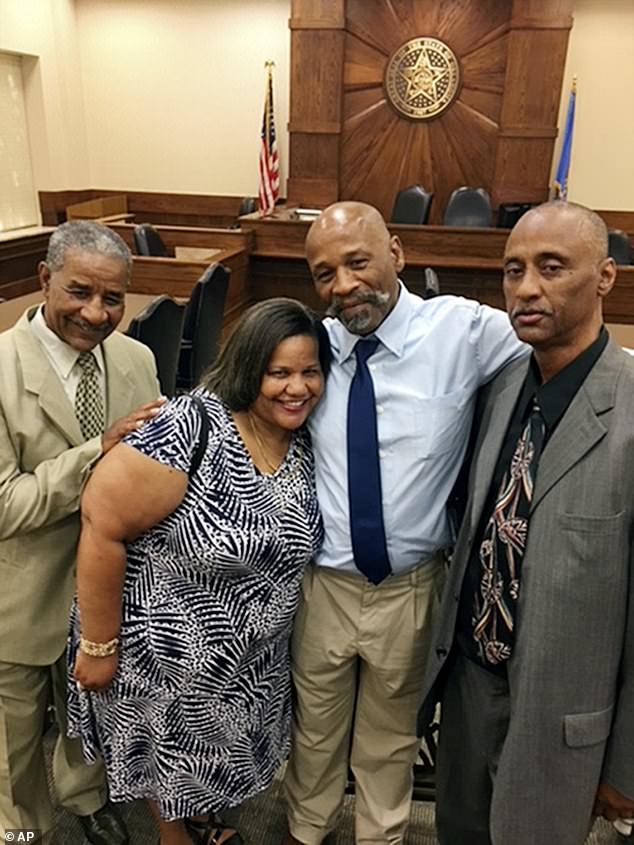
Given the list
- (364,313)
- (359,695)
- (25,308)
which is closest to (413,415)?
(364,313)

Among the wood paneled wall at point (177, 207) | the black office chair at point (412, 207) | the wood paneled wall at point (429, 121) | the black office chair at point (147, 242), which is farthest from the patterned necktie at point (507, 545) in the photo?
the wood paneled wall at point (177, 207)

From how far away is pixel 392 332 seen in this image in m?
1.38

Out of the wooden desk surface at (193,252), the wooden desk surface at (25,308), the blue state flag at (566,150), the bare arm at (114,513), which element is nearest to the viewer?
the bare arm at (114,513)

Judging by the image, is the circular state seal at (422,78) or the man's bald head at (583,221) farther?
the circular state seal at (422,78)

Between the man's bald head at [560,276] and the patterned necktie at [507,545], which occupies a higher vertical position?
the man's bald head at [560,276]

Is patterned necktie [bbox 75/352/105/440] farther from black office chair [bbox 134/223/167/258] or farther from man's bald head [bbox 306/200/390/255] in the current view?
black office chair [bbox 134/223/167/258]

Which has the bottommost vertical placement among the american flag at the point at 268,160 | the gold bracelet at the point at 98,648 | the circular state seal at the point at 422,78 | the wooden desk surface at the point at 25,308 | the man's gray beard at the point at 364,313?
the gold bracelet at the point at 98,648

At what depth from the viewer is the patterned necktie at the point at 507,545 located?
116 cm

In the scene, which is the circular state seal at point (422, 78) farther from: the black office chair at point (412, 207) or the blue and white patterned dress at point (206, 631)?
the blue and white patterned dress at point (206, 631)

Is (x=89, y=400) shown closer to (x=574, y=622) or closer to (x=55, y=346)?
(x=55, y=346)

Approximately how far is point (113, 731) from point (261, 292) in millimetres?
5291

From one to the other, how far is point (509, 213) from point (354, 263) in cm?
645

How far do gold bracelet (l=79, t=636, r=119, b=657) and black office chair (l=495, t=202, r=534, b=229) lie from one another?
667 cm

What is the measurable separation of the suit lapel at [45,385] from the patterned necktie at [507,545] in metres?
0.85
